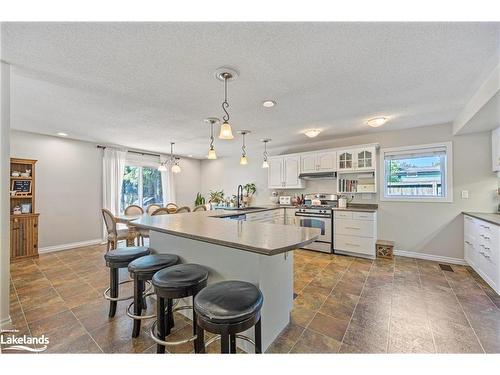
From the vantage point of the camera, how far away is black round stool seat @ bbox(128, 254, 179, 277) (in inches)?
67.7

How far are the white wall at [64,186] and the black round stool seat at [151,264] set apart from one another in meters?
3.87

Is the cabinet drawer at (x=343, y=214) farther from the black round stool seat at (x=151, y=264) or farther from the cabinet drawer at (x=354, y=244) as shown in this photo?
the black round stool seat at (x=151, y=264)

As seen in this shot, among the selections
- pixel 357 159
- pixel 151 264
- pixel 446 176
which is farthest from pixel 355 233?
pixel 151 264

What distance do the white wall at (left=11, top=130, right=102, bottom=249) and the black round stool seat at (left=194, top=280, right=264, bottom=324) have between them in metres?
4.77

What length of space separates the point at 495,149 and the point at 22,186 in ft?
25.8

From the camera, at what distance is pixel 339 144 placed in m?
4.55

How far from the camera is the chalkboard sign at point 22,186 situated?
377 cm

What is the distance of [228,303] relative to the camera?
1.18 m

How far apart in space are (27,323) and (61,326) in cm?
35

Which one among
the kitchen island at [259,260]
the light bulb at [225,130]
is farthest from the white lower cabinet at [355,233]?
the light bulb at [225,130]

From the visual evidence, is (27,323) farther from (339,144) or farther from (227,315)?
(339,144)

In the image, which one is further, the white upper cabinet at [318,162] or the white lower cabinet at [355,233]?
the white upper cabinet at [318,162]

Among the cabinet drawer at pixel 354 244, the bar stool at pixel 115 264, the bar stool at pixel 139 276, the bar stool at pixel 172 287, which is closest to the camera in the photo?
the bar stool at pixel 172 287
